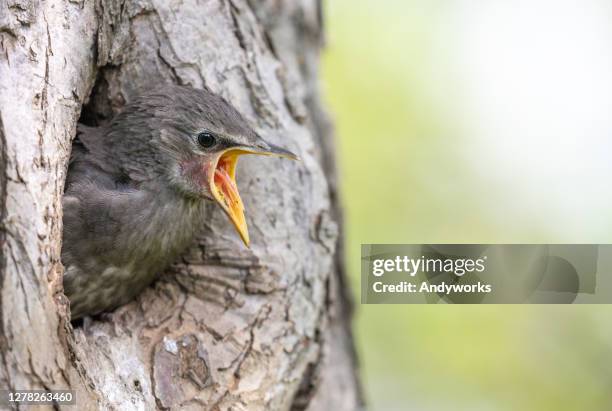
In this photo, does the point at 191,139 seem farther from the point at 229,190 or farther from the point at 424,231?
the point at 424,231

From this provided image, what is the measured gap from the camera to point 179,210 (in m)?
3.09

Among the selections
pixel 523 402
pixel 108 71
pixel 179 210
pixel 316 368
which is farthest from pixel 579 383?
pixel 108 71

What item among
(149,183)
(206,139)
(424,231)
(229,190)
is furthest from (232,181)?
(424,231)

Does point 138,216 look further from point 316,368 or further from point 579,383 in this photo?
point 579,383

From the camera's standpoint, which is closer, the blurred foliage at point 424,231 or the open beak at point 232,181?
the open beak at point 232,181

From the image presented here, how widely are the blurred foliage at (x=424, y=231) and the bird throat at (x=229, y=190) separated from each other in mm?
2328

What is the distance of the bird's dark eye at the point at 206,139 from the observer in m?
3.07

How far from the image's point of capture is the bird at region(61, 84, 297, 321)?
9.76 feet

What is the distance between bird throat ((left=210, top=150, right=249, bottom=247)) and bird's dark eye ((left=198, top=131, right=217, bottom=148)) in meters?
0.06

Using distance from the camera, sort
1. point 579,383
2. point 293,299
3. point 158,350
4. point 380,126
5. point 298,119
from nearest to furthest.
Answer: point 158,350 → point 293,299 → point 298,119 → point 579,383 → point 380,126

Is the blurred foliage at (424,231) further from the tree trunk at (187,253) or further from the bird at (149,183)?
the bird at (149,183)

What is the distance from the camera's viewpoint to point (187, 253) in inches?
126

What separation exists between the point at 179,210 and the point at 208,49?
70 cm

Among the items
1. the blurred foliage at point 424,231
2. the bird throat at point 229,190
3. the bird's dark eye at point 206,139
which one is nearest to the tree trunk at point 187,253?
the bird throat at point 229,190
